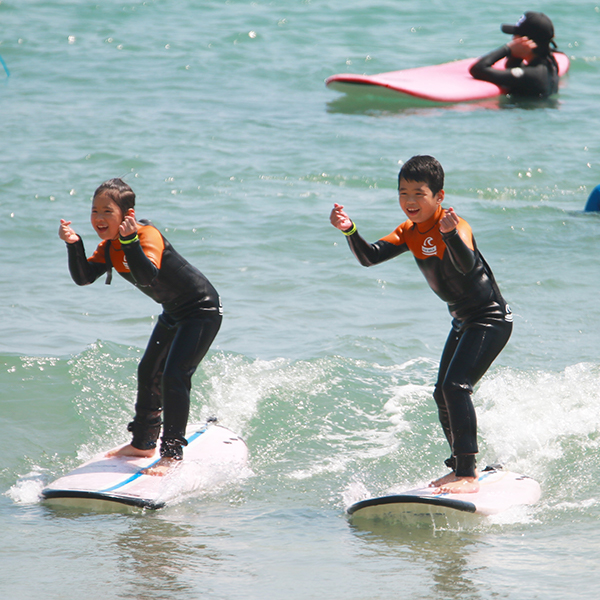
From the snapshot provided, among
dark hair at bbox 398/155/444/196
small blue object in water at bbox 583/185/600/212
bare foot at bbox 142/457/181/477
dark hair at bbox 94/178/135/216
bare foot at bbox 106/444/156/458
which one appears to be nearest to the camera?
dark hair at bbox 398/155/444/196

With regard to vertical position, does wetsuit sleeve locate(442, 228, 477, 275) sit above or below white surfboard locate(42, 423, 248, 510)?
above

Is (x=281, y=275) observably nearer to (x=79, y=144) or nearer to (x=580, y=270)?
(x=580, y=270)

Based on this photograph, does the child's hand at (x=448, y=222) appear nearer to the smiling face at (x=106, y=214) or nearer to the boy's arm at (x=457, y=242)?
the boy's arm at (x=457, y=242)

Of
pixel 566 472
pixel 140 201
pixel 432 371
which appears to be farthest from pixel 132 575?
pixel 140 201

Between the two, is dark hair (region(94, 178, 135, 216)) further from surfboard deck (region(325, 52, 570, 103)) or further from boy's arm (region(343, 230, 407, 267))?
surfboard deck (region(325, 52, 570, 103))

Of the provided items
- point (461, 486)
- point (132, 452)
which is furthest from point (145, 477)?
point (461, 486)

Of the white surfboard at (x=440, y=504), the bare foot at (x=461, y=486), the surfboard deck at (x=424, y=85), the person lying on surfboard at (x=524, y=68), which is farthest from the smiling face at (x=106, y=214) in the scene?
the person lying on surfboard at (x=524, y=68)

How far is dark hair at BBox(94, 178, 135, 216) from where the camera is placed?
4.51 metres

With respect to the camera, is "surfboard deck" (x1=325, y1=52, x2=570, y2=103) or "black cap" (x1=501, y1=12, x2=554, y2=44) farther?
"surfboard deck" (x1=325, y1=52, x2=570, y2=103)

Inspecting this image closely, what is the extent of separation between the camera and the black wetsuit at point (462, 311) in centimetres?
440

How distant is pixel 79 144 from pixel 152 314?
6.05 meters

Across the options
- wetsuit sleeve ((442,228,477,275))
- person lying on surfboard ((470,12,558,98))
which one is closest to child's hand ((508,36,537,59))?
person lying on surfboard ((470,12,558,98))

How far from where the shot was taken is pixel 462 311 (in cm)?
451

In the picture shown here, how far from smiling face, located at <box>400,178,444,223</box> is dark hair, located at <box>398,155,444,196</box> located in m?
0.02
